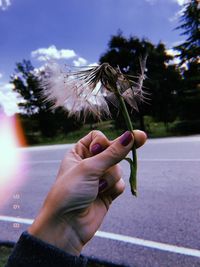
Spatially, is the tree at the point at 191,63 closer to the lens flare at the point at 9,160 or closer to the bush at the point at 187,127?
the bush at the point at 187,127

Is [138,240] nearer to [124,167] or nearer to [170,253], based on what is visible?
[170,253]

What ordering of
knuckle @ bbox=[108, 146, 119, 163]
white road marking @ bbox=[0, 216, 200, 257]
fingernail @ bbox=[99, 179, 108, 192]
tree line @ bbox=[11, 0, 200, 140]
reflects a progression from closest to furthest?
1. knuckle @ bbox=[108, 146, 119, 163]
2. fingernail @ bbox=[99, 179, 108, 192]
3. white road marking @ bbox=[0, 216, 200, 257]
4. tree line @ bbox=[11, 0, 200, 140]

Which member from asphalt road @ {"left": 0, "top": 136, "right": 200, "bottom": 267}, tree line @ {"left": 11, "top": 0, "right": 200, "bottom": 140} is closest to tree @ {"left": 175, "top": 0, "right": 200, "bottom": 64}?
tree line @ {"left": 11, "top": 0, "right": 200, "bottom": 140}

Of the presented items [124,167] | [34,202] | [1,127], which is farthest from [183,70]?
[34,202]

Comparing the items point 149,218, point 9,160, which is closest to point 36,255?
point 149,218

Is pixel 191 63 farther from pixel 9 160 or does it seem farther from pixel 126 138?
pixel 126 138

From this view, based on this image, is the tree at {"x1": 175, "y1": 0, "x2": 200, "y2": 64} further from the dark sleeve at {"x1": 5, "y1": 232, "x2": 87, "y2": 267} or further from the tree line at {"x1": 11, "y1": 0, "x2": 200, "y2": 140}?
the dark sleeve at {"x1": 5, "y1": 232, "x2": 87, "y2": 267}

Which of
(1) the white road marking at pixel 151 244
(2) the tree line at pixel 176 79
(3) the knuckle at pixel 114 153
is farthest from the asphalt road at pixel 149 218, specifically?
(2) the tree line at pixel 176 79
